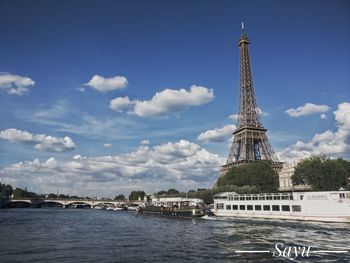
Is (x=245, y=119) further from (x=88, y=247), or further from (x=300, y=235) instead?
(x=88, y=247)

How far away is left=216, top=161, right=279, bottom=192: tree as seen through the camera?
424ft

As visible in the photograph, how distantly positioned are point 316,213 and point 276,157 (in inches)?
3504

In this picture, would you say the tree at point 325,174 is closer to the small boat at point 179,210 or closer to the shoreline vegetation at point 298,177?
the shoreline vegetation at point 298,177

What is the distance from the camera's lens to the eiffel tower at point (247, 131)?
153125 millimetres

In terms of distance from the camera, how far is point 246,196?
89.9 meters

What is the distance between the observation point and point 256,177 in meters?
129

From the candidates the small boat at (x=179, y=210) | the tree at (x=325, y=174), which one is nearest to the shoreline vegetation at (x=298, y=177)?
the tree at (x=325, y=174)

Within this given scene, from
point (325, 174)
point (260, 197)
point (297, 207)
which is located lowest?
point (297, 207)

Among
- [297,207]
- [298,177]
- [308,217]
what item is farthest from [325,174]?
[308,217]

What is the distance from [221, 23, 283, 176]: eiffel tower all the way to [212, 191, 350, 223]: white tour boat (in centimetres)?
6136

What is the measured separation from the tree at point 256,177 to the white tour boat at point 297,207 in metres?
35.7

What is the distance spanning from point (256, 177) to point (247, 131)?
94.6 ft

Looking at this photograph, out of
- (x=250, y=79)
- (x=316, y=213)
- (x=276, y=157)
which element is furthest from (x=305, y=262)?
(x=250, y=79)

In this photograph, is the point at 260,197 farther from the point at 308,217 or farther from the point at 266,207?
the point at 308,217
